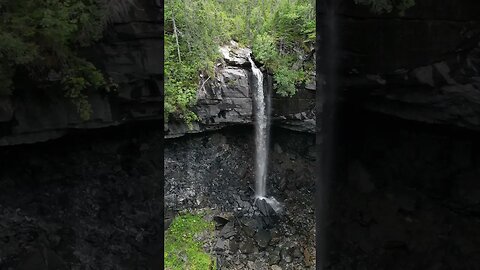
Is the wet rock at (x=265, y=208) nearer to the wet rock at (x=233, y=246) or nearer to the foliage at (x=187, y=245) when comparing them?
the wet rock at (x=233, y=246)

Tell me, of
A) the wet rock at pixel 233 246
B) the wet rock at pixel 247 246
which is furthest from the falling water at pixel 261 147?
the wet rock at pixel 233 246

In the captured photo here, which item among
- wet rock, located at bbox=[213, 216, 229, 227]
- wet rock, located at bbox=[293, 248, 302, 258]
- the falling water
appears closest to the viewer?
wet rock, located at bbox=[293, 248, 302, 258]

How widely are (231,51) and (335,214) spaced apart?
26.2 ft

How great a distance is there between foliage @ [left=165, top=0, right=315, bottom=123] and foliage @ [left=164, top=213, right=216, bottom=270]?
2.84 m

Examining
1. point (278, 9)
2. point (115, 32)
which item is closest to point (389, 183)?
point (115, 32)

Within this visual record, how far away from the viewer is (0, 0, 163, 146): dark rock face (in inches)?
101

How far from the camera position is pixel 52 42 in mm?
2574

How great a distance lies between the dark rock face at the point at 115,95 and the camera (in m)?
2.57

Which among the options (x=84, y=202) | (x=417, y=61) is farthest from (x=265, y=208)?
(x=417, y=61)

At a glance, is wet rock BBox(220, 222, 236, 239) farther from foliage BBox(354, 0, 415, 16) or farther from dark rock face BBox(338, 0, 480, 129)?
foliage BBox(354, 0, 415, 16)

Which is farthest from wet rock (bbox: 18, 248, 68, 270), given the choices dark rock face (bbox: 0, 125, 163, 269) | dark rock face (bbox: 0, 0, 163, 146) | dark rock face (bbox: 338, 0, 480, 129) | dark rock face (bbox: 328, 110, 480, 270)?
dark rock face (bbox: 338, 0, 480, 129)

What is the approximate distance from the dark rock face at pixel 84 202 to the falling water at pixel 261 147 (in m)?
7.99

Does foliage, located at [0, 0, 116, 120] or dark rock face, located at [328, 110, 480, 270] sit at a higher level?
foliage, located at [0, 0, 116, 120]

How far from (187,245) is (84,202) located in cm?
729
